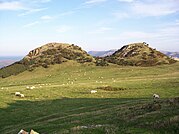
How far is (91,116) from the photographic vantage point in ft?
118

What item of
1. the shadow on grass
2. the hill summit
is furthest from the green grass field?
the hill summit

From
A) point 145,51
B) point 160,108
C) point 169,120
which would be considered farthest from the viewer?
point 145,51

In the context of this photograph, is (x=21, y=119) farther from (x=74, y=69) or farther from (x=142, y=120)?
(x=74, y=69)

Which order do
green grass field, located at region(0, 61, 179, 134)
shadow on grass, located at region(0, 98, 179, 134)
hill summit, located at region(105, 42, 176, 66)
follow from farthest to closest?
hill summit, located at region(105, 42, 176, 66), green grass field, located at region(0, 61, 179, 134), shadow on grass, located at region(0, 98, 179, 134)

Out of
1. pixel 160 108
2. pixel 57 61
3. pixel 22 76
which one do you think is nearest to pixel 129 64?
pixel 57 61

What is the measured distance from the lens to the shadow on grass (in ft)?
71.5

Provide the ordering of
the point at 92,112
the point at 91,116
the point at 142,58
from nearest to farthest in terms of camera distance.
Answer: the point at 91,116
the point at 92,112
the point at 142,58

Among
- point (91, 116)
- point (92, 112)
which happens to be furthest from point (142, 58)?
point (91, 116)

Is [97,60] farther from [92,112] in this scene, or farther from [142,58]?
[92,112]

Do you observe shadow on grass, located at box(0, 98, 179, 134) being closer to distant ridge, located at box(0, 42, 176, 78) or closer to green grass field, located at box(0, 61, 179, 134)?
green grass field, located at box(0, 61, 179, 134)

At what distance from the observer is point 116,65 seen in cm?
15525

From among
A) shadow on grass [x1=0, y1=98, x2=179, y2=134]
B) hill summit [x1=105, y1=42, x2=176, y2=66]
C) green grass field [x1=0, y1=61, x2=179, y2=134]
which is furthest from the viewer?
hill summit [x1=105, y1=42, x2=176, y2=66]

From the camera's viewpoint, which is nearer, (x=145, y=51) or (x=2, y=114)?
(x=2, y=114)

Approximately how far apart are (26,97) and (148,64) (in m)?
103
